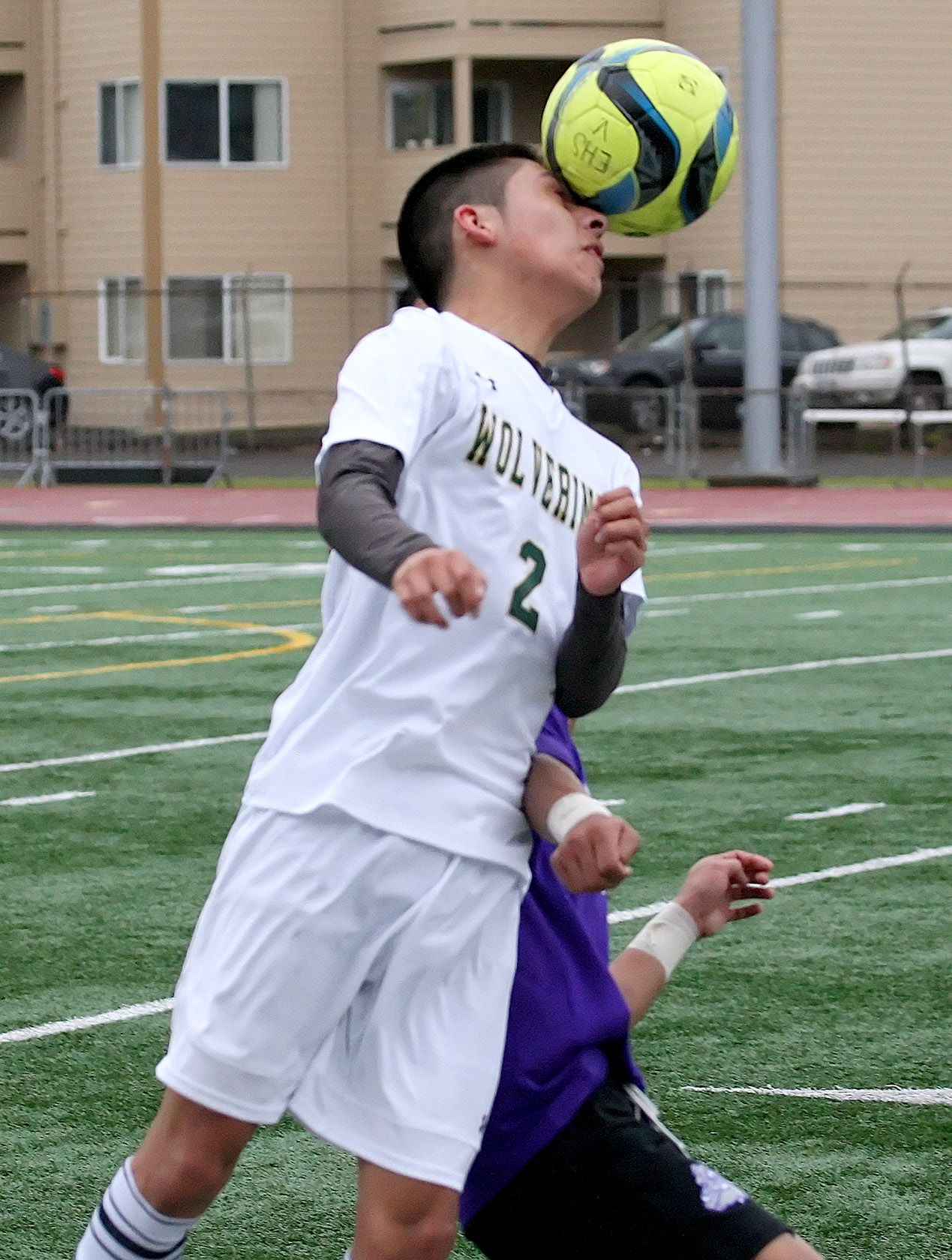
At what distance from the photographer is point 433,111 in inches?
1542

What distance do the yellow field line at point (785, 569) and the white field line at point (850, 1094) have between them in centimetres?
1105

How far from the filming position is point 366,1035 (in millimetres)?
3064

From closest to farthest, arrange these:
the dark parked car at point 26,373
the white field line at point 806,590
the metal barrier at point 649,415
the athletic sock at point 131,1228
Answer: the athletic sock at point 131,1228 → the white field line at point 806,590 → the metal barrier at point 649,415 → the dark parked car at point 26,373

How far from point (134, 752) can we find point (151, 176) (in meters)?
30.1

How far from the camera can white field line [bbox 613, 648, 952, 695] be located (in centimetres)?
1085

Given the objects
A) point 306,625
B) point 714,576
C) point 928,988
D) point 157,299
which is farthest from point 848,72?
point 928,988

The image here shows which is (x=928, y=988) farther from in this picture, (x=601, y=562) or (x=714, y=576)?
(x=714, y=576)

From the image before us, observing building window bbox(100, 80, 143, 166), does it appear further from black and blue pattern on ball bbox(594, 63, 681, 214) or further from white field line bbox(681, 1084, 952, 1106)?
black and blue pattern on ball bbox(594, 63, 681, 214)

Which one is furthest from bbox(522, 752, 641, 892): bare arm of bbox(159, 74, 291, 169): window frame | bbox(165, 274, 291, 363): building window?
bbox(159, 74, 291, 169): window frame

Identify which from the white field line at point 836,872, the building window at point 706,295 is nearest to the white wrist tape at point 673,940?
the white field line at point 836,872

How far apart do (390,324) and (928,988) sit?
2.95m

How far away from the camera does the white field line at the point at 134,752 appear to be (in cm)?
887

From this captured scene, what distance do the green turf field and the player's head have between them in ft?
5.66

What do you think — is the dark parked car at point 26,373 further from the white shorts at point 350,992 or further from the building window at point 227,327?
the white shorts at point 350,992
